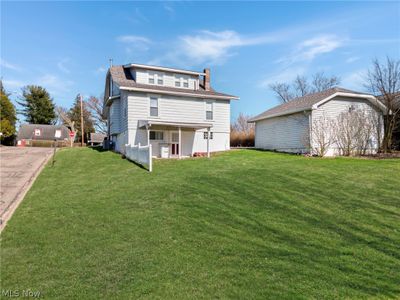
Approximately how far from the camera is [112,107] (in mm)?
24000

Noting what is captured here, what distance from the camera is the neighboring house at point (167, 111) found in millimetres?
19359

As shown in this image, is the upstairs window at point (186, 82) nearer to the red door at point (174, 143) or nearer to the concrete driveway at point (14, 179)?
the red door at point (174, 143)

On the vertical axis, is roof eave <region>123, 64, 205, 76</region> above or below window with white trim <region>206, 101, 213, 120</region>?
above

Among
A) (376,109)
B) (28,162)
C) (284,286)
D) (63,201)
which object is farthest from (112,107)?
(284,286)

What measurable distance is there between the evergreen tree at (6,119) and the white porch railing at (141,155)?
114 feet

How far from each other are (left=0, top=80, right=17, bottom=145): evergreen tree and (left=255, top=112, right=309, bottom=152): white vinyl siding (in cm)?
3798

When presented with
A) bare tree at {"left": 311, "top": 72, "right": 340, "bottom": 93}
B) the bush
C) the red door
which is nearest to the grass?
the red door

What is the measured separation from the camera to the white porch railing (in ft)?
43.6

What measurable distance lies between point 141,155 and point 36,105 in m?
47.4

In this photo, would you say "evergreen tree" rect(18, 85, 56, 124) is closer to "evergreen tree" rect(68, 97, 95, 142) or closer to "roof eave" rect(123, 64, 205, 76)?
"evergreen tree" rect(68, 97, 95, 142)

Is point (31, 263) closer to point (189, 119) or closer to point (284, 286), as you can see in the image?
point (284, 286)

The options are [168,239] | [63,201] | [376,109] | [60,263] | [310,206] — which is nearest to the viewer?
[60,263]

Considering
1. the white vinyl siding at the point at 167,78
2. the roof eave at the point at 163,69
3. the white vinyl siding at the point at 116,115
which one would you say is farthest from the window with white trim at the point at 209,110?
the white vinyl siding at the point at 116,115

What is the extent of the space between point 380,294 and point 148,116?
17714 mm
